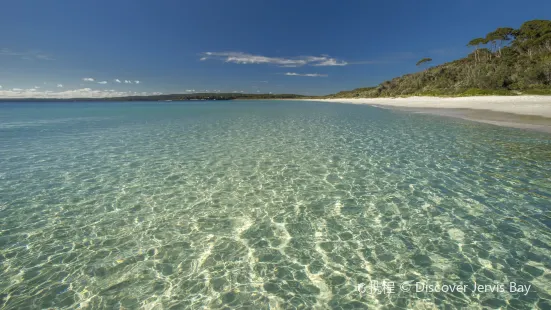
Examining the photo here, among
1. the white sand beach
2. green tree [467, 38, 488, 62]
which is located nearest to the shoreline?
the white sand beach

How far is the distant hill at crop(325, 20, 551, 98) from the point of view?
146 feet

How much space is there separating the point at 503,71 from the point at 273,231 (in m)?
68.6

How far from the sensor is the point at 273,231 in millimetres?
6402

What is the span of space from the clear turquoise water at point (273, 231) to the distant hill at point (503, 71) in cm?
4363

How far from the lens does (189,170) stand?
1123 cm

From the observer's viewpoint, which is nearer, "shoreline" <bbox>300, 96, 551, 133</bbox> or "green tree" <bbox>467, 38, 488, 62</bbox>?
"shoreline" <bbox>300, 96, 551, 133</bbox>

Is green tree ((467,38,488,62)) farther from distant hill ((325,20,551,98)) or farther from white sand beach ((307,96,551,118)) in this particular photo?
white sand beach ((307,96,551,118))

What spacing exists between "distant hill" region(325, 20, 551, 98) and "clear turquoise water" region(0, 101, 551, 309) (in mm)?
43627

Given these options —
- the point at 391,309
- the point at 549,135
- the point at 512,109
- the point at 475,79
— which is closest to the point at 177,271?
the point at 391,309

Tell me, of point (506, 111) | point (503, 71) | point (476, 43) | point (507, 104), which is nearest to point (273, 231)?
point (506, 111)

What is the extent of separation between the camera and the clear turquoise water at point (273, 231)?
4.46 m

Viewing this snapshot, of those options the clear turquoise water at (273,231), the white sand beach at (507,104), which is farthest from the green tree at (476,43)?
the clear turquoise water at (273,231)

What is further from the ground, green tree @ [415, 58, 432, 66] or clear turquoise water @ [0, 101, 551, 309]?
green tree @ [415, 58, 432, 66]

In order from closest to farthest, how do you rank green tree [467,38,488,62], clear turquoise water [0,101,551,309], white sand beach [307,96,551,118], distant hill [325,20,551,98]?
1. clear turquoise water [0,101,551,309]
2. white sand beach [307,96,551,118]
3. distant hill [325,20,551,98]
4. green tree [467,38,488,62]
